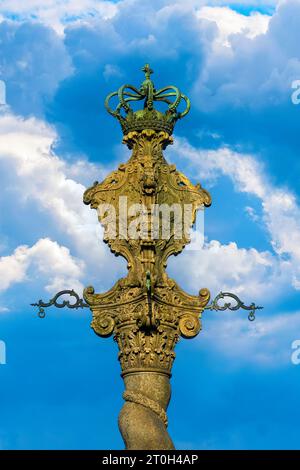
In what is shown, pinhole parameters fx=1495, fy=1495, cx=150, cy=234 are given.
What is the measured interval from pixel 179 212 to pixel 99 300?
2.93m

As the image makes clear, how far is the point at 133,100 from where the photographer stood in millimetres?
35812

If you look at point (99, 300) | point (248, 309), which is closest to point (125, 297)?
point (99, 300)

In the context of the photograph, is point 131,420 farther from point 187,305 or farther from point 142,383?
point 187,305

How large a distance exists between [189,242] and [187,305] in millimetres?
1609

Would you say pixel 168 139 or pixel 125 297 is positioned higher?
pixel 168 139

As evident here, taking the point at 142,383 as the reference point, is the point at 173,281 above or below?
above
